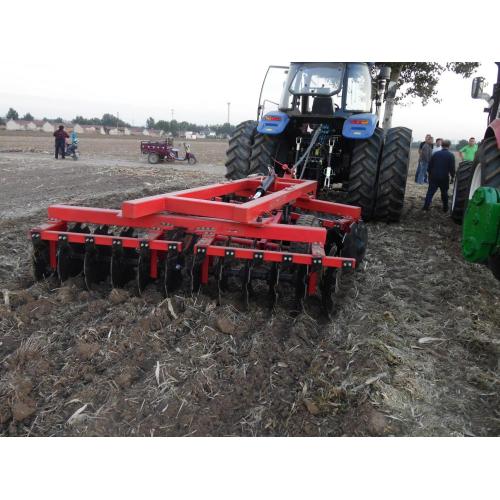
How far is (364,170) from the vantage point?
18.7 ft

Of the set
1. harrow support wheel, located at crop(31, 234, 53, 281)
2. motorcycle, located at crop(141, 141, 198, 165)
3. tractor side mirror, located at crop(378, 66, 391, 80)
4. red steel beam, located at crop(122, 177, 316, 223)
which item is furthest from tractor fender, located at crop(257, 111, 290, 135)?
motorcycle, located at crop(141, 141, 198, 165)

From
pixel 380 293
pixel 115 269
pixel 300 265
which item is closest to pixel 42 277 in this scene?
pixel 115 269

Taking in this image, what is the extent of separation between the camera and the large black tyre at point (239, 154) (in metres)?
6.36

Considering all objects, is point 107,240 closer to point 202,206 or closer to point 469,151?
point 202,206

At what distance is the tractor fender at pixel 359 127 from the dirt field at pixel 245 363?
2271 mm

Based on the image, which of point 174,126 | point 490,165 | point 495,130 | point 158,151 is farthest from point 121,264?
point 174,126

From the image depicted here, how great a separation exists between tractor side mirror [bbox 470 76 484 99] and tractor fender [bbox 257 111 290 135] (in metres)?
2.24

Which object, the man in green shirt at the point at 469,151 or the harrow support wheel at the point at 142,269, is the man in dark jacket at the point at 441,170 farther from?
the harrow support wheel at the point at 142,269

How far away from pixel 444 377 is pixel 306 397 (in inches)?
33.5

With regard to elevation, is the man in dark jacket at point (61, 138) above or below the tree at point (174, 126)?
below

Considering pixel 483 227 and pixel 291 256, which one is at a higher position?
pixel 483 227

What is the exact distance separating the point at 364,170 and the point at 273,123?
1.32 m

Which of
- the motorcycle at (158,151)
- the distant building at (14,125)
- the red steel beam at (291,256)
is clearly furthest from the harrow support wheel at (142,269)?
the distant building at (14,125)

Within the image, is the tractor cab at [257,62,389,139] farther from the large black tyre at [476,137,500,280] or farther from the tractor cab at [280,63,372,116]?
the large black tyre at [476,137,500,280]
